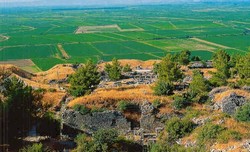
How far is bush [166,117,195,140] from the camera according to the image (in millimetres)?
28141

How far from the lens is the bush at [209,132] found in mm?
26156

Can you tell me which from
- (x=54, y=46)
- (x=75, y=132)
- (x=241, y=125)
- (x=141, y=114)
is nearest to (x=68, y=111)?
(x=75, y=132)

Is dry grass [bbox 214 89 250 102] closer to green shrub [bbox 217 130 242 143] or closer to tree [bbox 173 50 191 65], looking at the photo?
green shrub [bbox 217 130 242 143]

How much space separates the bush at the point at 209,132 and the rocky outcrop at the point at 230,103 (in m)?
4.68

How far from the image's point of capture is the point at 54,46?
133375 mm

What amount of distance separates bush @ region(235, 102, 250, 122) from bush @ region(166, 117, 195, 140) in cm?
351

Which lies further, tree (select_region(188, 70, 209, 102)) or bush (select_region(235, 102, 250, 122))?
tree (select_region(188, 70, 209, 102))

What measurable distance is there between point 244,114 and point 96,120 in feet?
36.8

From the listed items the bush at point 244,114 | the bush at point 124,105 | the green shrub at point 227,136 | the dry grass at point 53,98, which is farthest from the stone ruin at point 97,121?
the dry grass at point 53,98

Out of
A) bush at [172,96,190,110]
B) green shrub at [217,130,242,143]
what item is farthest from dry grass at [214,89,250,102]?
green shrub at [217,130,242,143]

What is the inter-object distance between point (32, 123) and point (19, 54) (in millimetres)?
92070

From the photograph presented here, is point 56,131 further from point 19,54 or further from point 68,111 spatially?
point 19,54

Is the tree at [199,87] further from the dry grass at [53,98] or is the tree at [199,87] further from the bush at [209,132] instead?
the dry grass at [53,98]

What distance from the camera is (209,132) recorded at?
26406 mm
